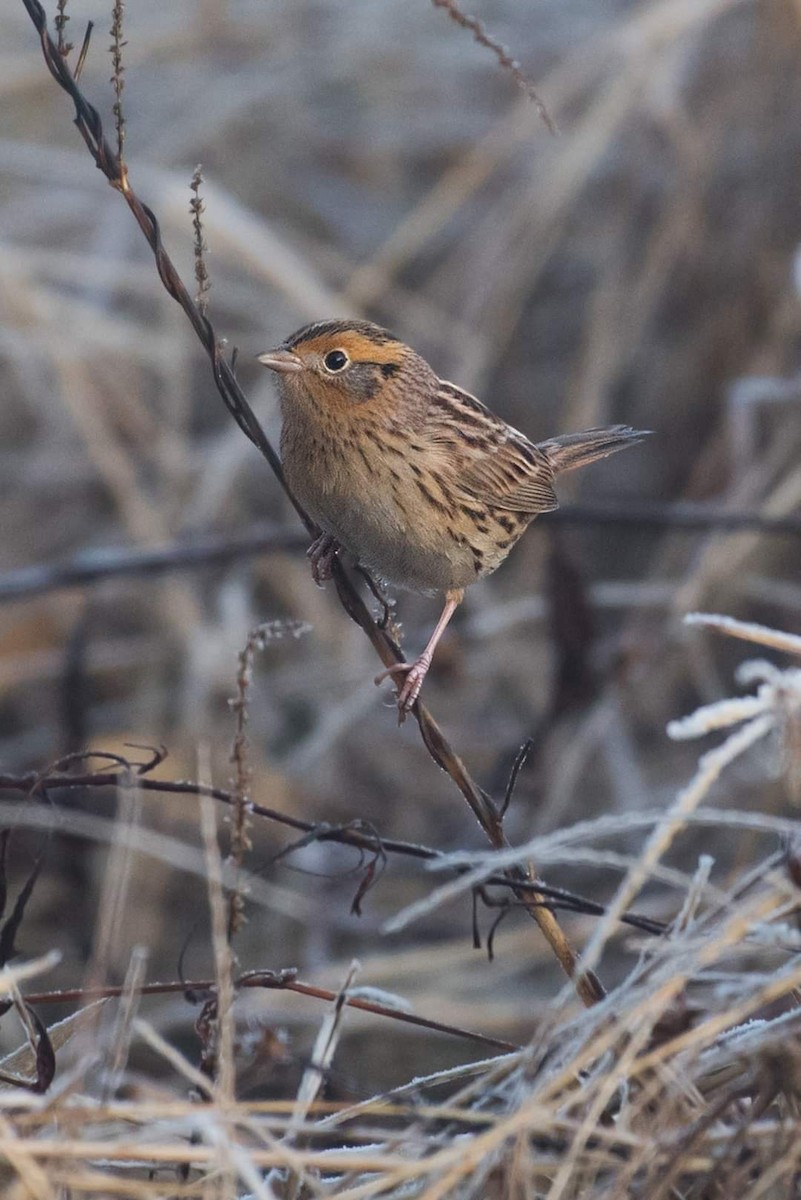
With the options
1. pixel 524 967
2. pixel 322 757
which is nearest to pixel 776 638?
pixel 524 967

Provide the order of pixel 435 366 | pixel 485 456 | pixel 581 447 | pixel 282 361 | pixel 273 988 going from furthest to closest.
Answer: pixel 435 366 → pixel 581 447 → pixel 485 456 → pixel 282 361 → pixel 273 988

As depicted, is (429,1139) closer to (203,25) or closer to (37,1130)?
(37,1130)

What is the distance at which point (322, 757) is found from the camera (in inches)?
202

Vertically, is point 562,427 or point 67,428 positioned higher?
point 67,428

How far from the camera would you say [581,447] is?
356cm

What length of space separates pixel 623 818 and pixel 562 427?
4034mm

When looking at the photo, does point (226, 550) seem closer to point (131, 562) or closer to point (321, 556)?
point (131, 562)

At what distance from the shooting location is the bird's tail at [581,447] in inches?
138

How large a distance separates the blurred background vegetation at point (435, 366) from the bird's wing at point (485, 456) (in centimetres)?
97

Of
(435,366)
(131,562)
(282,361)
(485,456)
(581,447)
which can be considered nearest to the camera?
(282,361)

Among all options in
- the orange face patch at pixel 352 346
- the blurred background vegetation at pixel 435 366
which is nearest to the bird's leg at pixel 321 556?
the orange face patch at pixel 352 346

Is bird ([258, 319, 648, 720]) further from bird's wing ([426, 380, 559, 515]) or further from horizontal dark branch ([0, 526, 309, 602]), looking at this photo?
horizontal dark branch ([0, 526, 309, 602])

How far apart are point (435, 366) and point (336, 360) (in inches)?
115

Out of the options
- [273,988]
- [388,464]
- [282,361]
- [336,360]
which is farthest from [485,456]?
[273,988]
